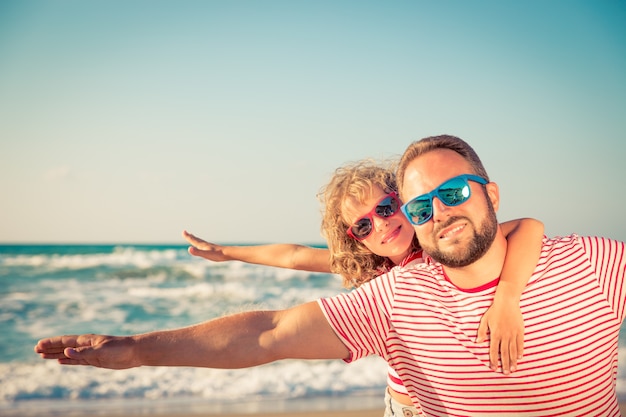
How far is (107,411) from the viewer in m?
6.86

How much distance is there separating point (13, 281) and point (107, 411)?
57.2ft

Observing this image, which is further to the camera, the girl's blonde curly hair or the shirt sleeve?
the girl's blonde curly hair

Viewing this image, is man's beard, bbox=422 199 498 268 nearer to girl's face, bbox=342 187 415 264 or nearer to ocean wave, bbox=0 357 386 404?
girl's face, bbox=342 187 415 264

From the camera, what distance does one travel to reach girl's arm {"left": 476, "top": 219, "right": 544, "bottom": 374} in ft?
8.16

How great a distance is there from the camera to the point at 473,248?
105 inches

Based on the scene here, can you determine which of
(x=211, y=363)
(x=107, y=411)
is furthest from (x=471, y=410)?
(x=107, y=411)

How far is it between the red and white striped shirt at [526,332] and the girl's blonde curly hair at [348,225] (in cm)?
196

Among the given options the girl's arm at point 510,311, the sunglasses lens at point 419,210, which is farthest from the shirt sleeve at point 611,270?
the sunglasses lens at point 419,210

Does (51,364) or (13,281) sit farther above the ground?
(51,364)

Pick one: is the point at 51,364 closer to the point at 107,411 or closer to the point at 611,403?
the point at 107,411

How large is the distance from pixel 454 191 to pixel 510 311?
63 centimetres

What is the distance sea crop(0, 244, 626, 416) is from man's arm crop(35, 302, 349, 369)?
29 cm

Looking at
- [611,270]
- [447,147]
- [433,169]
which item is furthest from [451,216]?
[611,270]

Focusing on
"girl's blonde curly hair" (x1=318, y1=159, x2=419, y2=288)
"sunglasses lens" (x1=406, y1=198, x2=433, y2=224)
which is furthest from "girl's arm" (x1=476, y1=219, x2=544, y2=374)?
"girl's blonde curly hair" (x1=318, y1=159, x2=419, y2=288)
